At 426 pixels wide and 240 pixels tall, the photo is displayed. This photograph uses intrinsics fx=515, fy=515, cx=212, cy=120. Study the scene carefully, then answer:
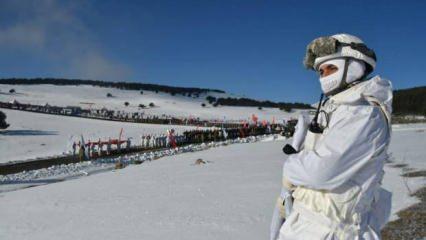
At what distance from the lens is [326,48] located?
9.98ft

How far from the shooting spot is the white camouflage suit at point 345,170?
→ 2.65 metres

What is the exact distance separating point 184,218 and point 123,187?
17.3 ft

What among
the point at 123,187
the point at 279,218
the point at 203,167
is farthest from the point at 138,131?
the point at 279,218

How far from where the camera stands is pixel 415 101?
63.0 metres

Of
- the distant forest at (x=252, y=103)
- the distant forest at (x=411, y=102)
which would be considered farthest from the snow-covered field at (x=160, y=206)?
the distant forest at (x=252, y=103)

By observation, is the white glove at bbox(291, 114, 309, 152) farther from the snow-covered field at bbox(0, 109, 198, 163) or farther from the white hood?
the snow-covered field at bbox(0, 109, 198, 163)

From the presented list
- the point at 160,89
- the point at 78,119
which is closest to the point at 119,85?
the point at 160,89

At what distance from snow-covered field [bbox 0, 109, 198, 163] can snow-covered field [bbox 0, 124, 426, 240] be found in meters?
17.9

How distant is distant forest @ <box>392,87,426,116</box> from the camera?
61744 mm

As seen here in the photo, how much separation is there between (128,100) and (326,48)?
99904 mm

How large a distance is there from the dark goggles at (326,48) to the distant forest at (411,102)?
6064cm

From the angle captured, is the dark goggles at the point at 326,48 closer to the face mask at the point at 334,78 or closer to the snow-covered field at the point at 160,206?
the face mask at the point at 334,78

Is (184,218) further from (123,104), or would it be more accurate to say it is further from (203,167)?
(123,104)

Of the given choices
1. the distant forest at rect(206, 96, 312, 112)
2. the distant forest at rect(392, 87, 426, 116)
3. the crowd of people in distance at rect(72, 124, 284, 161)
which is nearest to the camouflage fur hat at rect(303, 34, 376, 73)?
the crowd of people in distance at rect(72, 124, 284, 161)
